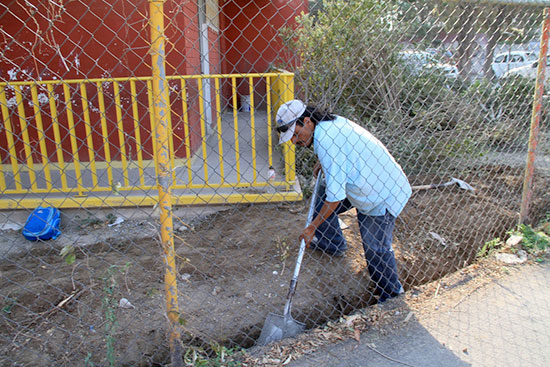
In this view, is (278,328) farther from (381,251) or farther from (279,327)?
(381,251)

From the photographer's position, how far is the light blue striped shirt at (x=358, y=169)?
8.75ft

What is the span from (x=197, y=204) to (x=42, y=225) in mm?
1529

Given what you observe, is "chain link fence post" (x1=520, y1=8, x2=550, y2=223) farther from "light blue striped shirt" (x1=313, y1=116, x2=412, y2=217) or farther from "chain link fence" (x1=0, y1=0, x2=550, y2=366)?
"light blue striped shirt" (x1=313, y1=116, x2=412, y2=217)

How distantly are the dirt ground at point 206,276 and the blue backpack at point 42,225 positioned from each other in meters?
0.10

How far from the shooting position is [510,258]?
3.43 metres

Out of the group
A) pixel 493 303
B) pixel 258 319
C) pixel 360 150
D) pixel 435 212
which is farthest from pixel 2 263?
pixel 435 212

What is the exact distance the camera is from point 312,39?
627 cm

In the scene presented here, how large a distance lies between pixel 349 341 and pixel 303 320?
0.60 metres

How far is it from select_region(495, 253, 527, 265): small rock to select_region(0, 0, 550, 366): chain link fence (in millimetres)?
72

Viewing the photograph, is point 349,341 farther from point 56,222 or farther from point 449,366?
point 56,222

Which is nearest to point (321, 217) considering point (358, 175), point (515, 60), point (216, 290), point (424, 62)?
point (358, 175)

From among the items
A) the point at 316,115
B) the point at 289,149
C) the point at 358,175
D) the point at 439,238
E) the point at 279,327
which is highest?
the point at 316,115

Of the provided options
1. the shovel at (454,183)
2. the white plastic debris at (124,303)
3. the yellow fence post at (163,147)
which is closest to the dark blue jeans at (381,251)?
the yellow fence post at (163,147)

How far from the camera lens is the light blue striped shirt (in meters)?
2.67
